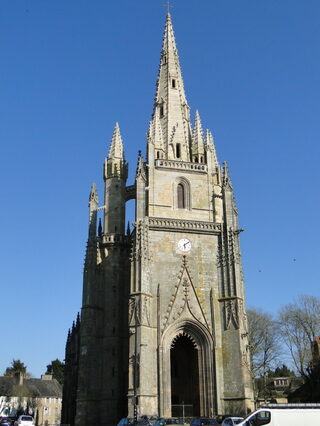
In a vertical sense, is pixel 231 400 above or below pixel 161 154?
below

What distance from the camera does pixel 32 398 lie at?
64.8 meters

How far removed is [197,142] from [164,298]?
15708 millimetres

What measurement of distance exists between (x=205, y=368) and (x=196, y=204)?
13.0 metres

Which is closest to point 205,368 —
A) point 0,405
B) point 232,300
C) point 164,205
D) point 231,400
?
point 231,400

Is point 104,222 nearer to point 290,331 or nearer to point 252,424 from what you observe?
point 290,331

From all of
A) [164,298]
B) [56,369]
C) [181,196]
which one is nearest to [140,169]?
[181,196]

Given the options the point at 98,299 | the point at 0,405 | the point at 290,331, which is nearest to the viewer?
the point at 98,299

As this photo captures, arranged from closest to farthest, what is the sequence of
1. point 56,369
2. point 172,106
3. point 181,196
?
point 181,196 < point 172,106 < point 56,369

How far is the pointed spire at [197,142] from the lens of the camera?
4456 cm

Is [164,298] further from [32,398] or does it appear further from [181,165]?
[32,398]

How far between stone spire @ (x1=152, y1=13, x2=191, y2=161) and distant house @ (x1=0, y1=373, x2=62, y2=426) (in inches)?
1410

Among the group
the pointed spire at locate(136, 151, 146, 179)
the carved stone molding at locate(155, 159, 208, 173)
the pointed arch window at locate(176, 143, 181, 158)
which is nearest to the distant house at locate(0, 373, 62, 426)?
the pointed spire at locate(136, 151, 146, 179)

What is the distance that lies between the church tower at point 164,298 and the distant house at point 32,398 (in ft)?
87.9

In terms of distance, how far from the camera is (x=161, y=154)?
1699 inches
